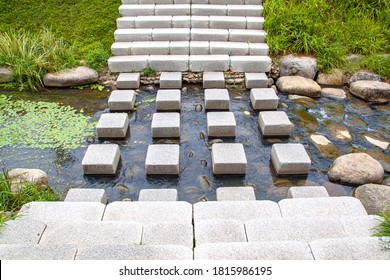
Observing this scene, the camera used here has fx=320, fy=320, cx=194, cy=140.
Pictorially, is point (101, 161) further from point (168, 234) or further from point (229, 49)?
point (229, 49)

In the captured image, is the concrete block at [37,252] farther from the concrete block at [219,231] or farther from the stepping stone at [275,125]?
the stepping stone at [275,125]

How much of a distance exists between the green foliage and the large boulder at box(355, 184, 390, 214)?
451 cm

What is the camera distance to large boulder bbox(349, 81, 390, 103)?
6.90 meters

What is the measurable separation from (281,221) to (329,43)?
251 inches

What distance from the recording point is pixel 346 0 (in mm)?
8625

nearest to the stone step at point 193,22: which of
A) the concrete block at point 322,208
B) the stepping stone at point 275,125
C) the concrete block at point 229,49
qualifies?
the concrete block at point 229,49

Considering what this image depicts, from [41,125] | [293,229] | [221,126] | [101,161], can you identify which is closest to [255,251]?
[293,229]

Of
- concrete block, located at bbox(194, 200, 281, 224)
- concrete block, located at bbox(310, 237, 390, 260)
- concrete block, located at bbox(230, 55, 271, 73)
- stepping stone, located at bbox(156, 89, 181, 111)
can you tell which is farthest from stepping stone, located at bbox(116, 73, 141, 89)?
concrete block, located at bbox(310, 237, 390, 260)

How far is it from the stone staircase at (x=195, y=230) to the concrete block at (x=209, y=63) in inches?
168

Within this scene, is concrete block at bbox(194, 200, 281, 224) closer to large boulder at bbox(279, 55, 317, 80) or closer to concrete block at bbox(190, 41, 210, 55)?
large boulder at bbox(279, 55, 317, 80)

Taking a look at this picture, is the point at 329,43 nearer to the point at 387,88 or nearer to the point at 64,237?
the point at 387,88

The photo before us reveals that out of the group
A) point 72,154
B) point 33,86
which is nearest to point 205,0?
point 33,86

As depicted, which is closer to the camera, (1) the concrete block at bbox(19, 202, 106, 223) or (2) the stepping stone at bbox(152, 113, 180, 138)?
(1) the concrete block at bbox(19, 202, 106, 223)

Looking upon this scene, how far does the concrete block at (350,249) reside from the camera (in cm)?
257
